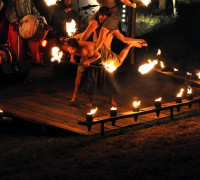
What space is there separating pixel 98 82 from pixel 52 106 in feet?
4.09

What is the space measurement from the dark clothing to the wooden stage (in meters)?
0.45

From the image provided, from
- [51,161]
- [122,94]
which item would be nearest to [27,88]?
[122,94]

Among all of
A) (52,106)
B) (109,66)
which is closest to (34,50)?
(52,106)

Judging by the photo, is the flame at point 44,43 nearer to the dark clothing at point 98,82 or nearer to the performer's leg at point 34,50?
the performer's leg at point 34,50

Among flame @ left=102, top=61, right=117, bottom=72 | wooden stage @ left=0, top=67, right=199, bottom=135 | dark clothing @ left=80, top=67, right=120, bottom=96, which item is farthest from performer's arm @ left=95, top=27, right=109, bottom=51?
wooden stage @ left=0, top=67, right=199, bottom=135

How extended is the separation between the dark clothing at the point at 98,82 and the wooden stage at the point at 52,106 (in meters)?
0.45

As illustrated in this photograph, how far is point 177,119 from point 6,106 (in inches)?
156

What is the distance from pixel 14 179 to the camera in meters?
6.39

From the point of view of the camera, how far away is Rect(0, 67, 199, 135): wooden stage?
9.30m

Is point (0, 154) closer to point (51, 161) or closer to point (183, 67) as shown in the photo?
point (51, 161)

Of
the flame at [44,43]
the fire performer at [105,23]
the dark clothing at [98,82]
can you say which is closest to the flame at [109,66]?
the dark clothing at [98,82]

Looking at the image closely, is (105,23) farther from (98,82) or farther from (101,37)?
(98,82)

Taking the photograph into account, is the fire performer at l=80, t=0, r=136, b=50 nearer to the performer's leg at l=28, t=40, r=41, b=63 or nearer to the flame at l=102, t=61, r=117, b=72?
the flame at l=102, t=61, r=117, b=72

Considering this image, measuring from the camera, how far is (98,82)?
1050cm
